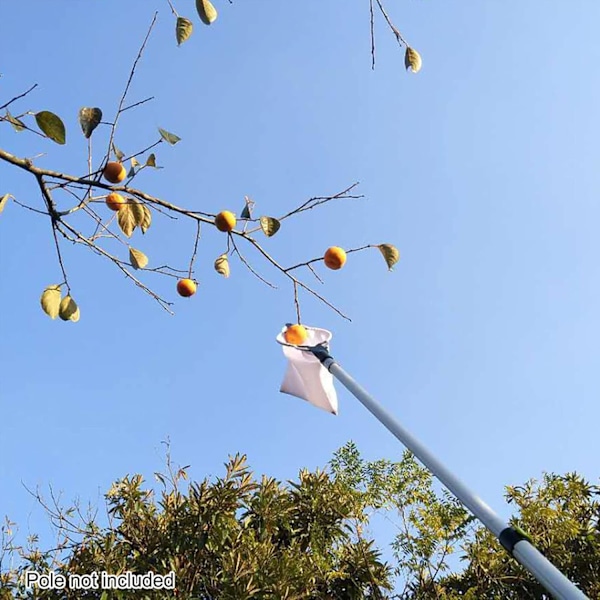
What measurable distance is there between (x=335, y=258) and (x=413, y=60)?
1.72ft

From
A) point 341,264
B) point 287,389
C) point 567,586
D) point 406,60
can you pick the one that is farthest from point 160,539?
point 406,60

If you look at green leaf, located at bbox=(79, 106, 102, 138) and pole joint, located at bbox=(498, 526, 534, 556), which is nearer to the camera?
green leaf, located at bbox=(79, 106, 102, 138)

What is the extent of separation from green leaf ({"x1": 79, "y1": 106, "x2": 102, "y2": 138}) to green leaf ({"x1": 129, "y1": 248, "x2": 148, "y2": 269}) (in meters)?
0.30

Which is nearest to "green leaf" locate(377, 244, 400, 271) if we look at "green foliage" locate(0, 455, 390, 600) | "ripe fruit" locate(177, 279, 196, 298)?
"ripe fruit" locate(177, 279, 196, 298)

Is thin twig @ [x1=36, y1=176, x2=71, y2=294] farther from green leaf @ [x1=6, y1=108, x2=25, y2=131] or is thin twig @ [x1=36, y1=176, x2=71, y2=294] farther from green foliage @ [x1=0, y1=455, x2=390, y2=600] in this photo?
green foliage @ [x1=0, y1=455, x2=390, y2=600]

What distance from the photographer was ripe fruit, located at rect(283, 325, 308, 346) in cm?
223

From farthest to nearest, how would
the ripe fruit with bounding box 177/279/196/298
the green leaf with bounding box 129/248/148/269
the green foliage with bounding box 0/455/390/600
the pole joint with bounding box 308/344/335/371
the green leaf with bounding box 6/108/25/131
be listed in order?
the green foliage with bounding box 0/455/390/600 → the pole joint with bounding box 308/344/335/371 → the ripe fruit with bounding box 177/279/196/298 → the green leaf with bounding box 129/248/148/269 → the green leaf with bounding box 6/108/25/131

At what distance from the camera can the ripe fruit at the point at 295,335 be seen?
223cm

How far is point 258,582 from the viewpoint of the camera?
327cm

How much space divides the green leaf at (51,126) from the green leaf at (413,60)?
2.37 feet

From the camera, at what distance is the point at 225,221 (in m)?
1.20

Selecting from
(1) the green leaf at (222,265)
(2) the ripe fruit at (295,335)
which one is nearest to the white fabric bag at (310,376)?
(2) the ripe fruit at (295,335)

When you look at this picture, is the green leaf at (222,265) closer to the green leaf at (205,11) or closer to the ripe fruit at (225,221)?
the ripe fruit at (225,221)

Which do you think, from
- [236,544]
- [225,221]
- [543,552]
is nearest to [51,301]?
[225,221]
